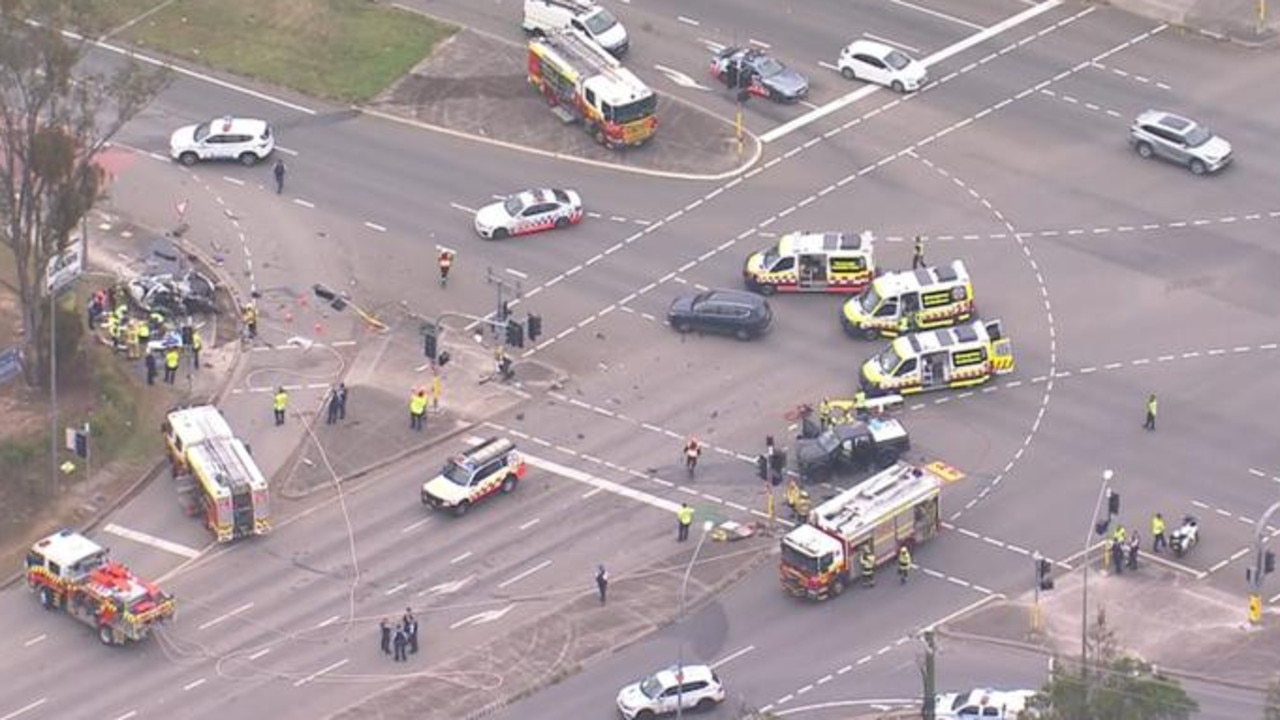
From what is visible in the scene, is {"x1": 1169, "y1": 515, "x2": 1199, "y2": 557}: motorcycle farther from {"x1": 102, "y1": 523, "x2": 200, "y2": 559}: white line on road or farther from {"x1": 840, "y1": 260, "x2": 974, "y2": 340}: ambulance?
{"x1": 102, "y1": 523, "x2": 200, "y2": 559}: white line on road

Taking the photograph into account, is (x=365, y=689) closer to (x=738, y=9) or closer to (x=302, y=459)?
(x=302, y=459)

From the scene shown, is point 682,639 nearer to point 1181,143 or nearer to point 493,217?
point 493,217

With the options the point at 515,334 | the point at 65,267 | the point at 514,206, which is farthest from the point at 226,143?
the point at 515,334

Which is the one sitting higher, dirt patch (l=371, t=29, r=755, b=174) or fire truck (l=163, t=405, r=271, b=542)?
dirt patch (l=371, t=29, r=755, b=174)

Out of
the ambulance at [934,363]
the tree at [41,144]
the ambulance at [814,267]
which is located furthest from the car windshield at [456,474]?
the ambulance at [814,267]

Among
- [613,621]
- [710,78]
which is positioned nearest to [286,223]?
[710,78]

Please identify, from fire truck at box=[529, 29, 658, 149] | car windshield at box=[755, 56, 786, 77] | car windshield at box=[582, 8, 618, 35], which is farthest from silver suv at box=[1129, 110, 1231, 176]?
car windshield at box=[582, 8, 618, 35]

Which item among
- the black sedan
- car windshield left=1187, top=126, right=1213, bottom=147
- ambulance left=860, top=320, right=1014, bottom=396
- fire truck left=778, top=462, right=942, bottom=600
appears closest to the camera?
fire truck left=778, top=462, right=942, bottom=600
